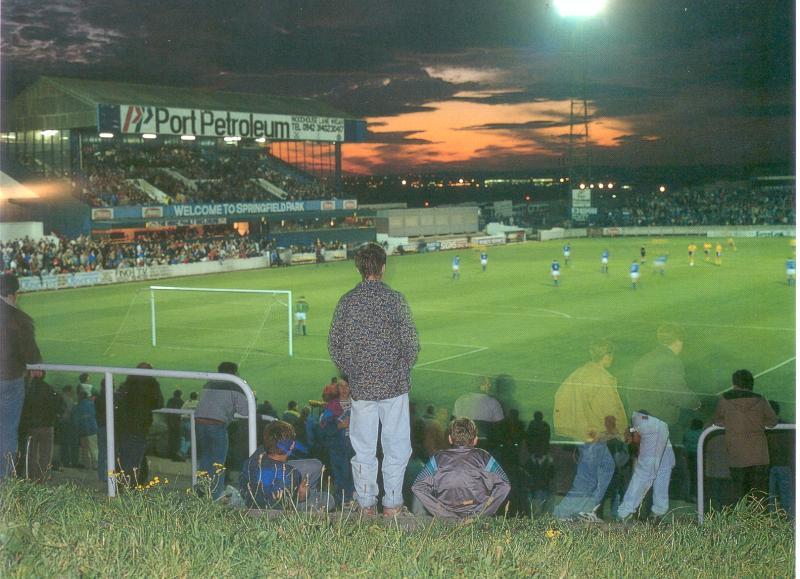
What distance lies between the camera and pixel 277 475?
5.33 m

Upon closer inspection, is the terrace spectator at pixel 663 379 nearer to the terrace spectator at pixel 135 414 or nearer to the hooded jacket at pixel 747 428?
the hooded jacket at pixel 747 428

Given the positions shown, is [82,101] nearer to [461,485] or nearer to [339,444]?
[339,444]

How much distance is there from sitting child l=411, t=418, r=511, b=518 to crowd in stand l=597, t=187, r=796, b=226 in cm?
7885

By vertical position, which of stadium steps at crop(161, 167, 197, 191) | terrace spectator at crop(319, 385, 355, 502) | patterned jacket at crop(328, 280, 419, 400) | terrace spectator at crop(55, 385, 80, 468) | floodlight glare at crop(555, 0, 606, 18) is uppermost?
floodlight glare at crop(555, 0, 606, 18)

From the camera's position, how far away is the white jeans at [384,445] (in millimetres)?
5449

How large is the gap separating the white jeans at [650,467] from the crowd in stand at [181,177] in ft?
151

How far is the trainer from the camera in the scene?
5395 mm

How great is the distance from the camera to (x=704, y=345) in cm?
2219

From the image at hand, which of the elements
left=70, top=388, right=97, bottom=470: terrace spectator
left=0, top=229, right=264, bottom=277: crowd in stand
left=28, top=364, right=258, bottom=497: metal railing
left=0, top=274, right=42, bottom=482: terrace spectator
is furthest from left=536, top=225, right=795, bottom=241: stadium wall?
left=0, top=274, right=42, bottom=482: terrace spectator

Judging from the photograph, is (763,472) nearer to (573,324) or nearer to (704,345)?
(704,345)

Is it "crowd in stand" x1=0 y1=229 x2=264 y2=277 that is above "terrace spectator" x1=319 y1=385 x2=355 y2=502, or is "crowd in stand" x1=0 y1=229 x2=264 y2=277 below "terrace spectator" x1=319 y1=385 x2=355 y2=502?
above

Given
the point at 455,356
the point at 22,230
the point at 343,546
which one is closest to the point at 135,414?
the point at 343,546

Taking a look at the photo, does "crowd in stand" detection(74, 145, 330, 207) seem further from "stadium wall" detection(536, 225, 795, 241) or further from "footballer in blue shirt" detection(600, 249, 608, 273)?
"footballer in blue shirt" detection(600, 249, 608, 273)

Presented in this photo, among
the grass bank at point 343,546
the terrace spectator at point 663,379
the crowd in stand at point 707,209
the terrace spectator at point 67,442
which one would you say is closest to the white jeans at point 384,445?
the grass bank at point 343,546
